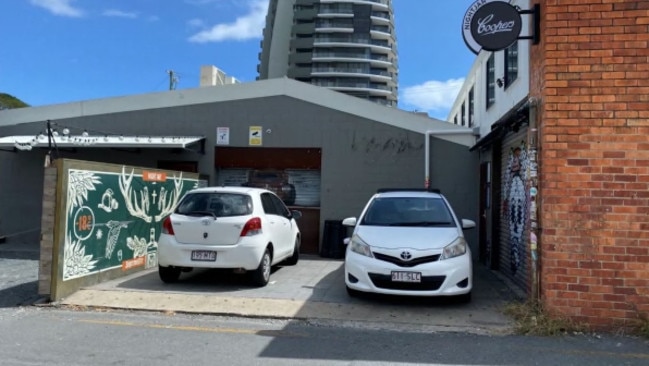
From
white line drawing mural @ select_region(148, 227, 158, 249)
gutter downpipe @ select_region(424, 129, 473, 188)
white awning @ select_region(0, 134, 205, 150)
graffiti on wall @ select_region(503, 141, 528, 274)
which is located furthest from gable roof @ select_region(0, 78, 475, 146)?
white line drawing mural @ select_region(148, 227, 158, 249)

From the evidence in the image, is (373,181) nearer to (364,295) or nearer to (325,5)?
(364,295)

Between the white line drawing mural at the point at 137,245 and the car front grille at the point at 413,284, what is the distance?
4793 millimetres

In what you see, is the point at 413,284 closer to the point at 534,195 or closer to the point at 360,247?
the point at 360,247

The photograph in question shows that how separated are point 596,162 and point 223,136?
9.31 m

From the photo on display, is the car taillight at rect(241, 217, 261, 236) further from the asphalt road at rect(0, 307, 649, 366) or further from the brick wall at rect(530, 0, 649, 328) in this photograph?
the brick wall at rect(530, 0, 649, 328)

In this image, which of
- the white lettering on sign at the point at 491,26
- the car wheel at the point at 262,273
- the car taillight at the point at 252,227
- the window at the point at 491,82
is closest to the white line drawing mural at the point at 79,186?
the car taillight at the point at 252,227

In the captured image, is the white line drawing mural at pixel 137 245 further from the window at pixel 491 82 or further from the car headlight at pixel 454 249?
the window at pixel 491 82

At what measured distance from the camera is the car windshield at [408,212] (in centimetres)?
760

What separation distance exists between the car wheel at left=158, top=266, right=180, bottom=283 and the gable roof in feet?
19.8

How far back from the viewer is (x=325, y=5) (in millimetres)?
82312

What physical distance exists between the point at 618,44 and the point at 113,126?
11889mm

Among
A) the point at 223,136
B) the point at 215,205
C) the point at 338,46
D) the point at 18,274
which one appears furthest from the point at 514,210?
the point at 338,46

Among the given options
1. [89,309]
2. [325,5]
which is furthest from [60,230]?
[325,5]

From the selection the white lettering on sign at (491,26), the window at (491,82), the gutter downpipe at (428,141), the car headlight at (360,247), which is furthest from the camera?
the gutter downpipe at (428,141)
